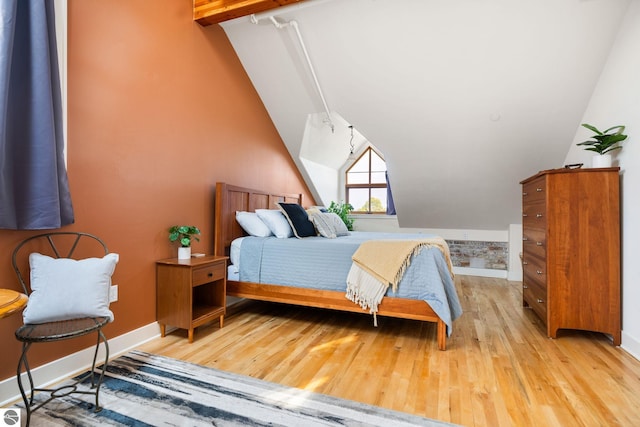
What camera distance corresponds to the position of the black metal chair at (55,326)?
1392mm

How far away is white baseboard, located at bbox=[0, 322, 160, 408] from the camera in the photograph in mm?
1605

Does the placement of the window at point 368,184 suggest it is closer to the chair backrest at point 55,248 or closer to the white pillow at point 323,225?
the white pillow at point 323,225

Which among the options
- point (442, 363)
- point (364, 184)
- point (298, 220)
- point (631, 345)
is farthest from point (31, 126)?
point (364, 184)

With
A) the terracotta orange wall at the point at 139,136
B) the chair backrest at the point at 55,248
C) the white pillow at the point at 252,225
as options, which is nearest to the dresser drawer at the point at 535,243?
the white pillow at the point at 252,225

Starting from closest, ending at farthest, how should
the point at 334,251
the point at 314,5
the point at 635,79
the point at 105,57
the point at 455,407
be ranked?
the point at 455,407, the point at 105,57, the point at 635,79, the point at 334,251, the point at 314,5

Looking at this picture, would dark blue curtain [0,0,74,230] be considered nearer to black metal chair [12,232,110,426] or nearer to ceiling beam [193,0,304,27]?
black metal chair [12,232,110,426]

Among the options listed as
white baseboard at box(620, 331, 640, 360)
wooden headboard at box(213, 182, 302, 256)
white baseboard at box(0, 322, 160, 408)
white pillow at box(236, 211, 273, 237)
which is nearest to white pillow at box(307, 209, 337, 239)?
white pillow at box(236, 211, 273, 237)

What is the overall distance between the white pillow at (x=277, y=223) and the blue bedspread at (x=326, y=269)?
0.15 m

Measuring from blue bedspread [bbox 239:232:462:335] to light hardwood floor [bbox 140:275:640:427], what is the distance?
14.3 inches

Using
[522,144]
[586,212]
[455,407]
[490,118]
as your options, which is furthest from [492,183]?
[455,407]

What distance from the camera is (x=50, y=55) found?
1.66 m

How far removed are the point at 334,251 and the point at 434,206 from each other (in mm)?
2741

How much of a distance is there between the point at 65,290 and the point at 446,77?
3467 millimetres

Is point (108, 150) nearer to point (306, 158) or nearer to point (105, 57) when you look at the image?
point (105, 57)
